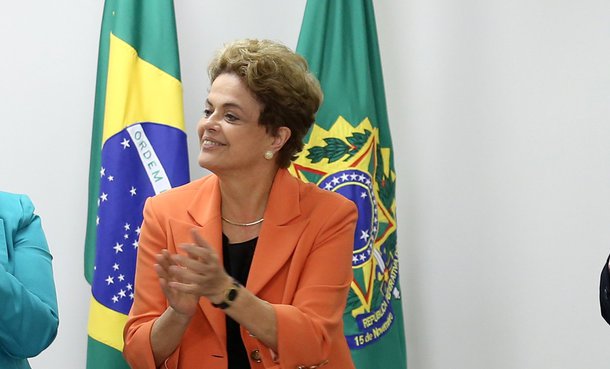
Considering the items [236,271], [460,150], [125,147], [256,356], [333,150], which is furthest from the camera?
[460,150]

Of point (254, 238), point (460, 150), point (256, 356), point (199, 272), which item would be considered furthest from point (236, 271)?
point (460, 150)

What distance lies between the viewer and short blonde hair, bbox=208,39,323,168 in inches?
95.4

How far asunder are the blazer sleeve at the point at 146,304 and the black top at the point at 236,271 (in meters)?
0.14


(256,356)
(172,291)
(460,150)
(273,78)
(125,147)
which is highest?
(273,78)

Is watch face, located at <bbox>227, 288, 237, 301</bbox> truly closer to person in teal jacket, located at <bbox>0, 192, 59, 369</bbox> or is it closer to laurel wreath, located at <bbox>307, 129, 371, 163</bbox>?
person in teal jacket, located at <bbox>0, 192, 59, 369</bbox>

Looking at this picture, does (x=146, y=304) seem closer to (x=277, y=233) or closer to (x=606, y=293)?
(x=277, y=233)

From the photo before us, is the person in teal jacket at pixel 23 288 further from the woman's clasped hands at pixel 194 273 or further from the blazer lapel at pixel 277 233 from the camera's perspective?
the blazer lapel at pixel 277 233

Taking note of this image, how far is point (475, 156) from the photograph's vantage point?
370 cm

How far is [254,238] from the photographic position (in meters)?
2.46

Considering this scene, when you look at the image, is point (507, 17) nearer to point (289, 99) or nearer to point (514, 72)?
point (514, 72)

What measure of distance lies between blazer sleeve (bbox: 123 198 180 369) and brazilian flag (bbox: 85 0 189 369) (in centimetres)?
78

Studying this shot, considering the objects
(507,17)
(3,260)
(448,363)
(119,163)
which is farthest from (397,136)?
(3,260)

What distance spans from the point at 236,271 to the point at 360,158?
1.05 meters

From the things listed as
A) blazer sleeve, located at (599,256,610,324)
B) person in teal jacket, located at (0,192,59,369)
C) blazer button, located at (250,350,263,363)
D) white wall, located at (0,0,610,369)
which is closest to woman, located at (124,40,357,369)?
blazer button, located at (250,350,263,363)
